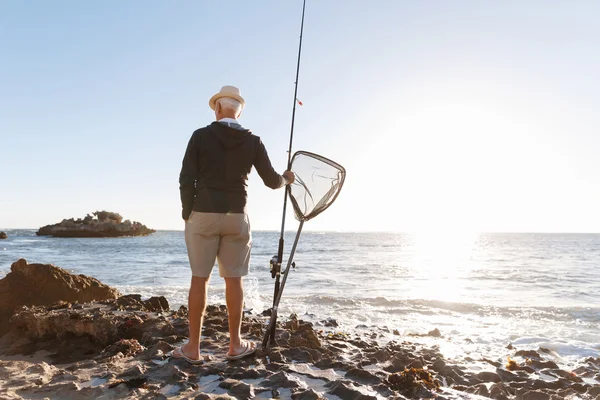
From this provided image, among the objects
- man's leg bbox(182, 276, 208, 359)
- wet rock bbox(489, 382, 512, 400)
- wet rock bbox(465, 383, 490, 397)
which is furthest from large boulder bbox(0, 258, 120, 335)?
wet rock bbox(489, 382, 512, 400)

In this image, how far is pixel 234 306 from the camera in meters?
4.01

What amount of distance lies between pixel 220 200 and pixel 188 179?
1.09ft

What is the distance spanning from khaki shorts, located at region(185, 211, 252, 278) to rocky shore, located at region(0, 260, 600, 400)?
2.92 ft

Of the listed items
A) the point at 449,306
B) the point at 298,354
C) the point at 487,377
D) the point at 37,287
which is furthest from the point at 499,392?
the point at 37,287

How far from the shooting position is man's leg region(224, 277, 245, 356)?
157 inches

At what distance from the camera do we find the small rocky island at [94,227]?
79.8 m

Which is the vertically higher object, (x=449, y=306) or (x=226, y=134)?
(x=226, y=134)

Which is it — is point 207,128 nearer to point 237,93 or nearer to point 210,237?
point 237,93

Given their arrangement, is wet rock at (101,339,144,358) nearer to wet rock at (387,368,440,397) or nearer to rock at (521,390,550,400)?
wet rock at (387,368,440,397)

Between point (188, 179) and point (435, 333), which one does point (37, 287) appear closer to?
point (188, 179)

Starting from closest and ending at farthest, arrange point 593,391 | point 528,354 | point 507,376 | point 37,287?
point 593,391 < point 507,376 < point 528,354 < point 37,287

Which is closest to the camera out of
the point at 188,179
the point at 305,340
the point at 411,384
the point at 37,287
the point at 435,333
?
the point at 411,384

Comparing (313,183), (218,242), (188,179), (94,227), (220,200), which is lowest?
(94,227)

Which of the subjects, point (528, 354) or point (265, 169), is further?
point (528, 354)
